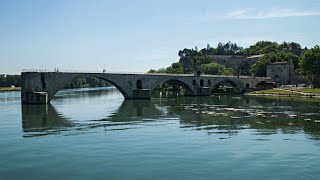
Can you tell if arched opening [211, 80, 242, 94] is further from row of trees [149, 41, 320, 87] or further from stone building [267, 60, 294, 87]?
stone building [267, 60, 294, 87]

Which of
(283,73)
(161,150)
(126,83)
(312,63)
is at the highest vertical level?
(312,63)

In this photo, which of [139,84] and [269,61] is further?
[269,61]

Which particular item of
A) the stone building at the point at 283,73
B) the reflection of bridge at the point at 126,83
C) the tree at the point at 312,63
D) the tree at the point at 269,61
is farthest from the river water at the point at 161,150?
the tree at the point at 269,61

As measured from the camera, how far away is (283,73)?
13050cm

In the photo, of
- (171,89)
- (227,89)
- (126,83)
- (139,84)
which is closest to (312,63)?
(227,89)

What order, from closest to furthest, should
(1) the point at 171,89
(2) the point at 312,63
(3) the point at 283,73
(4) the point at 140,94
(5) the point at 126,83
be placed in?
(5) the point at 126,83 < (4) the point at 140,94 < (2) the point at 312,63 < (1) the point at 171,89 < (3) the point at 283,73

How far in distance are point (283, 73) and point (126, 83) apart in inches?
2875

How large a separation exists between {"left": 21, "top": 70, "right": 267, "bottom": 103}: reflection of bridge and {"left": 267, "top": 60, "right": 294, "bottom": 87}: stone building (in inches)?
648

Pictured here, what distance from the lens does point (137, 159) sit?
20.0m

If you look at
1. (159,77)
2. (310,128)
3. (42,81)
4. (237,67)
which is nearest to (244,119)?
(310,128)

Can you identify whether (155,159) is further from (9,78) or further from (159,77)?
(9,78)

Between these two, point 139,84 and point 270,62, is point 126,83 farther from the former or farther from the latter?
point 270,62

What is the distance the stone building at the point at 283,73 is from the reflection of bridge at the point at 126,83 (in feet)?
54.0

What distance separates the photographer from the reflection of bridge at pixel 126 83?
61.8 m
